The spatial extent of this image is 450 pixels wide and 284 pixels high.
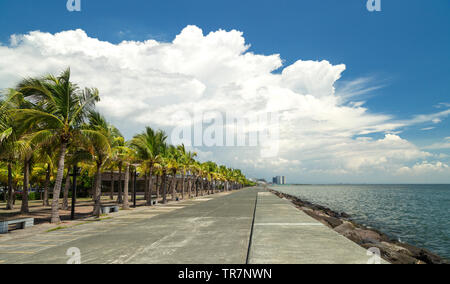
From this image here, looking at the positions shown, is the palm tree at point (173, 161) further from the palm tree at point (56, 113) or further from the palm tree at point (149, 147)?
the palm tree at point (56, 113)

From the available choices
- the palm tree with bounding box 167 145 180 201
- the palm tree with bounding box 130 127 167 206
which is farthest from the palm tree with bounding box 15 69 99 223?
the palm tree with bounding box 167 145 180 201

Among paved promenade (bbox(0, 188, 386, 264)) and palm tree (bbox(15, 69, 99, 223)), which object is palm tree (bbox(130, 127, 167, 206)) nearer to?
palm tree (bbox(15, 69, 99, 223))

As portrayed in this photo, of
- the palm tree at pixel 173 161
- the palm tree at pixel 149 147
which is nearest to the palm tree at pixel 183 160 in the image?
the palm tree at pixel 173 161

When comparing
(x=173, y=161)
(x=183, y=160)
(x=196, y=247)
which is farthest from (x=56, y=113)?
(x=183, y=160)

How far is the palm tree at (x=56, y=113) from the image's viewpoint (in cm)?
1562

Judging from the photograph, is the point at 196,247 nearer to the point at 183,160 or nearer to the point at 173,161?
the point at 173,161

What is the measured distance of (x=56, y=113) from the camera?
1669 centimetres

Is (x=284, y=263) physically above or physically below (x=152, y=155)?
below

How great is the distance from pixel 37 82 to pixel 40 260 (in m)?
11.9
